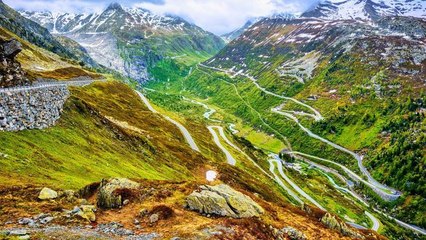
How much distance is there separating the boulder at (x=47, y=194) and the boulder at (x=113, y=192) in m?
5.33

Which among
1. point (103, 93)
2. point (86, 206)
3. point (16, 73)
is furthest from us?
point (103, 93)

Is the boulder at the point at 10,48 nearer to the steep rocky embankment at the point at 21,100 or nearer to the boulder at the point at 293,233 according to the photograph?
the steep rocky embankment at the point at 21,100

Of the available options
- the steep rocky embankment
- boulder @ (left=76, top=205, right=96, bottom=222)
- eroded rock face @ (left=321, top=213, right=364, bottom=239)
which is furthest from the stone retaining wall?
eroded rock face @ (left=321, top=213, right=364, bottom=239)

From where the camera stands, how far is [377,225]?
179m

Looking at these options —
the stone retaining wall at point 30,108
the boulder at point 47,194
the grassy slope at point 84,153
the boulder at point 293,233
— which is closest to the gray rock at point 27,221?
the boulder at point 47,194

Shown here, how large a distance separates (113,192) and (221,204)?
13842 mm

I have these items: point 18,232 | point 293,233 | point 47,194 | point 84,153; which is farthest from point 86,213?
point 84,153

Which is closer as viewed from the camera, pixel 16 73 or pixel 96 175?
pixel 96 175

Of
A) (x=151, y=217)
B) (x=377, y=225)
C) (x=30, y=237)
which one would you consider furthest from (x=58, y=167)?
(x=377, y=225)

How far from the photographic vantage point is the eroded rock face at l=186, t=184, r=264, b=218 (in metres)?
47.5

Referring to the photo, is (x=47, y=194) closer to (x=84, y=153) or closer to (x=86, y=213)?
(x=86, y=213)

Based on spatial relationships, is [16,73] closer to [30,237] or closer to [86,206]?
[86,206]

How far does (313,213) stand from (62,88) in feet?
204

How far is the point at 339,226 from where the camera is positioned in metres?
62.4
